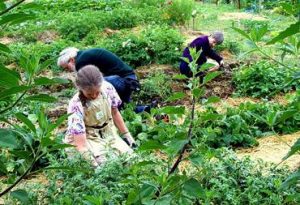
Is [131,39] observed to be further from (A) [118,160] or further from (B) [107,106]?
(A) [118,160]

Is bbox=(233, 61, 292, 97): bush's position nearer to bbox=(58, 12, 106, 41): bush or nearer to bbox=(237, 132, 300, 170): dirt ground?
bbox=(237, 132, 300, 170): dirt ground

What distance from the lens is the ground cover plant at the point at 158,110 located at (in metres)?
1.49

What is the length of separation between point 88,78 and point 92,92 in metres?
0.21

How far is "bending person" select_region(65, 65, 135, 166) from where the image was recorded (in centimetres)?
510

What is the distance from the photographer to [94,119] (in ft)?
17.8

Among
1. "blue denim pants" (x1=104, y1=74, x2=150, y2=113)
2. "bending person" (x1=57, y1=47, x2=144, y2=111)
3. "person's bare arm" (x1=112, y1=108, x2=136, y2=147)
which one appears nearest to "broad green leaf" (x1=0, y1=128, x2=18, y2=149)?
"person's bare arm" (x1=112, y1=108, x2=136, y2=147)

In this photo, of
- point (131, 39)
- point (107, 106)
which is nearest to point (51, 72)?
point (131, 39)

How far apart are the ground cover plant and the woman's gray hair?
52 centimetres

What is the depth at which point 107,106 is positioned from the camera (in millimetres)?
5465

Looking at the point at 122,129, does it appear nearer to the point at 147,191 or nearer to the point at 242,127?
the point at 242,127

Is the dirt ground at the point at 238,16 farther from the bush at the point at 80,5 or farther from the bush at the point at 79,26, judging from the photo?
the bush at the point at 79,26

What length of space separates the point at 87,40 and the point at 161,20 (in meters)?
2.24

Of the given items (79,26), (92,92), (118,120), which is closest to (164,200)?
(92,92)

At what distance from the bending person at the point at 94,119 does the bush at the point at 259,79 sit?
9.95ft
